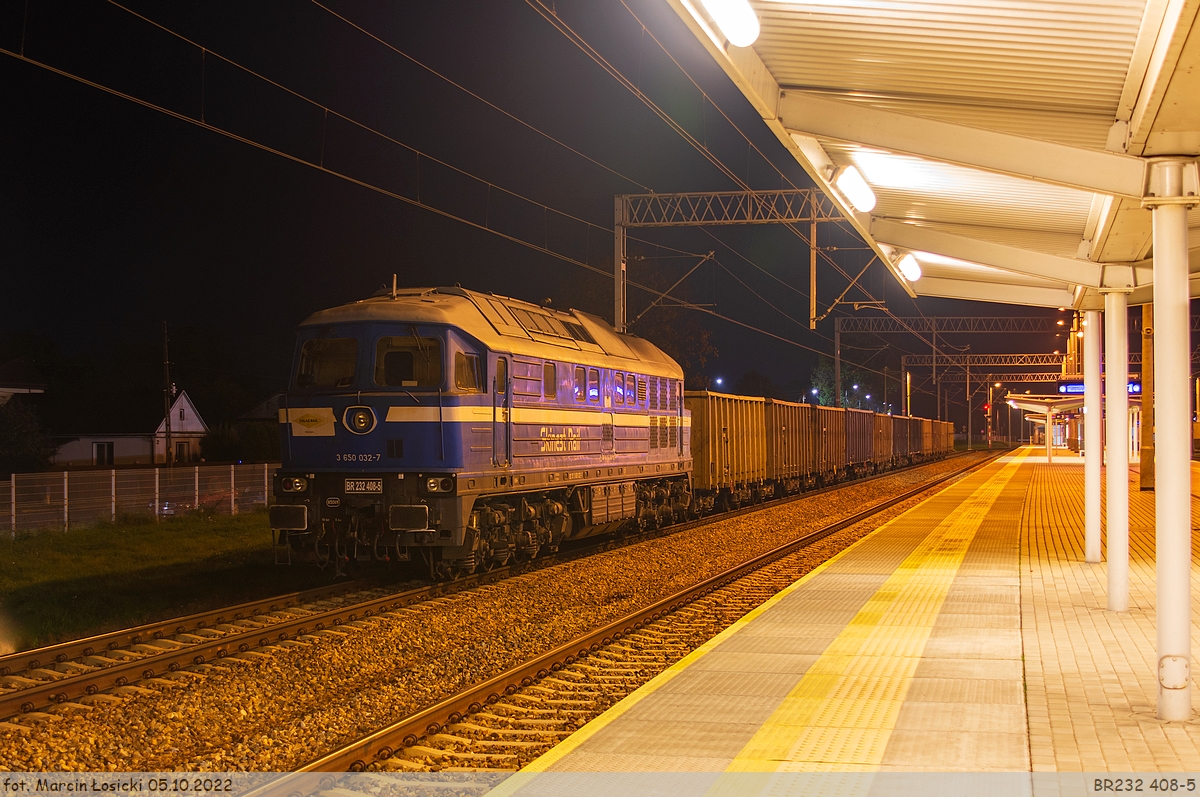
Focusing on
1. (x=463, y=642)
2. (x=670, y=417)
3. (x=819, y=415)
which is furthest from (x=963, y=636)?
(x=819, y=415)

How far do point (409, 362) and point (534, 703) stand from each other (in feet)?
20.8

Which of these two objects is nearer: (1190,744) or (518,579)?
(1190,744)

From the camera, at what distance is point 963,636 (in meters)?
9.33

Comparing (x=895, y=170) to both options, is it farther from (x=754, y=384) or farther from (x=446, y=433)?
(x=754, y=384)

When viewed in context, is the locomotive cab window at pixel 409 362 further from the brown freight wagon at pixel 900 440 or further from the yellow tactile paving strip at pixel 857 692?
the brown freight wagon at pixel 900 440

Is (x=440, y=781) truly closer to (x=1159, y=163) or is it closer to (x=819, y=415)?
(x=1159, y=163)

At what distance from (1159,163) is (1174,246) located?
51 cm

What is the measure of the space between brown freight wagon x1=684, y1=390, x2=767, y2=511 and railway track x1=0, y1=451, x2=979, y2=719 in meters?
12.0

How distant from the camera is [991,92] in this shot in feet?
22.4

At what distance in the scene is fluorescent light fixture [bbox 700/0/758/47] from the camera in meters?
5.40

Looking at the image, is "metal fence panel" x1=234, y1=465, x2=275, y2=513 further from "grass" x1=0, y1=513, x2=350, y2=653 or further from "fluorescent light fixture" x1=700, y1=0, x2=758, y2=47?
"fluorescent light fixture" x1=700, y1=0, x2=758, y2=47

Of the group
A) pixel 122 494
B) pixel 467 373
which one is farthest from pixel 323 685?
pixel 122 494

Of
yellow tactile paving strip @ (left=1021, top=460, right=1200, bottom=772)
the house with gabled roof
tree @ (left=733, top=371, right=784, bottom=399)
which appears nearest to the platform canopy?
yellow tactile paving strip @ (left=1021, top=460, right=1200, bottom=772)

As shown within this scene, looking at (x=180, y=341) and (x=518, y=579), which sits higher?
(x=180, y=341)
